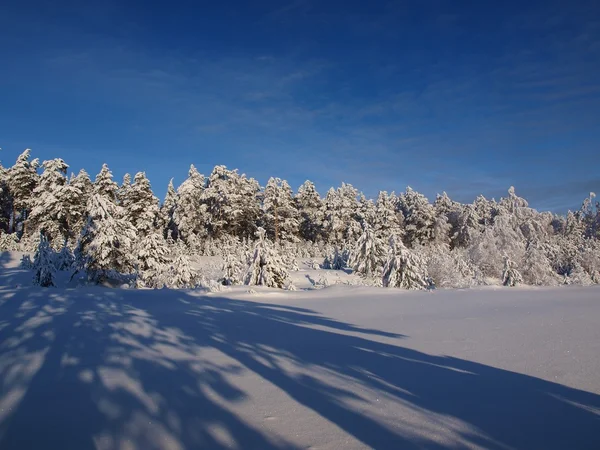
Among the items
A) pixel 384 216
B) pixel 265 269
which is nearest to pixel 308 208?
pixel 384 216

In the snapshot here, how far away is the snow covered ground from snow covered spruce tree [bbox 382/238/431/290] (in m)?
8.35

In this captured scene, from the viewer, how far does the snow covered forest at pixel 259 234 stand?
15.0 meters

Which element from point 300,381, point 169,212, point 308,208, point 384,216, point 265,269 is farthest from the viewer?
point 308,208

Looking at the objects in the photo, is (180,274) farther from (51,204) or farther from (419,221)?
(419,221)

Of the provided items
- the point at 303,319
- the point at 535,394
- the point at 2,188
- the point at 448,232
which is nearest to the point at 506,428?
the point at 535,394

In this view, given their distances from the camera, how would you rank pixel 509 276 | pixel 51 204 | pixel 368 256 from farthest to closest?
pixel 51 204 → pixel 368 256 → pixel 509 276

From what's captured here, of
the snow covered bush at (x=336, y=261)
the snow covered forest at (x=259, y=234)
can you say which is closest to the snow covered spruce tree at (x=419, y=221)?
the snow covered forest at (x=259, y=234)

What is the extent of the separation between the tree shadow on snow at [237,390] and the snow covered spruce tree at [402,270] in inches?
396

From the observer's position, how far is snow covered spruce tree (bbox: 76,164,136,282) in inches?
564

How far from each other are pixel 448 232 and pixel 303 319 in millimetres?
51543

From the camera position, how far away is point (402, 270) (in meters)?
15.1

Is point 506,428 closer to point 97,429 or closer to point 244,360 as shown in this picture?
point 244,360

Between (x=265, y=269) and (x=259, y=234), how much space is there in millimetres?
1744

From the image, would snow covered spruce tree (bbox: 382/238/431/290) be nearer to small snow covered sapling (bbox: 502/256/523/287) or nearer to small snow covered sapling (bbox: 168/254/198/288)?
small snow covered sapling (bbox: 502/256/523/287)
